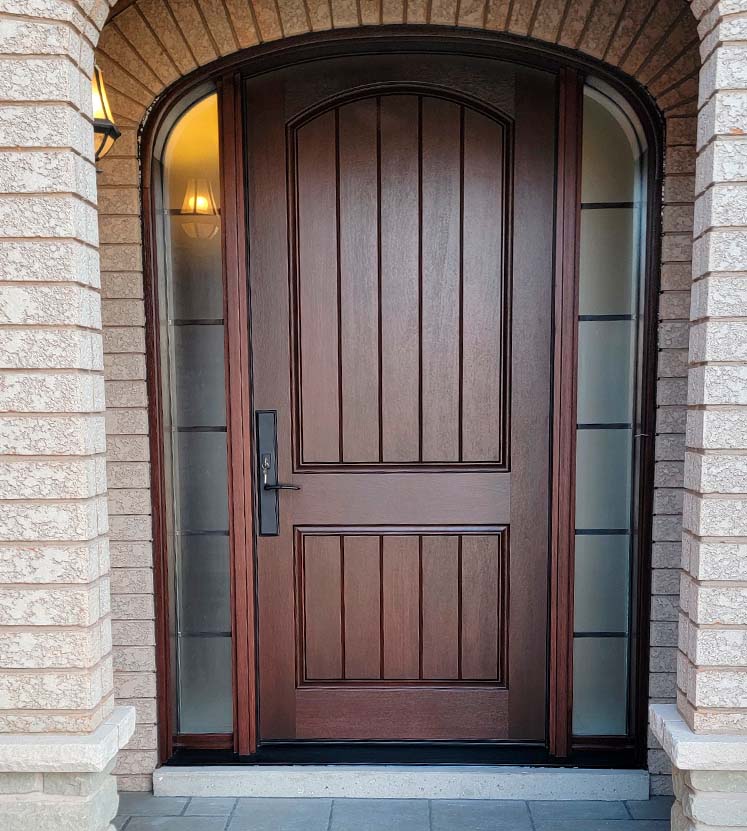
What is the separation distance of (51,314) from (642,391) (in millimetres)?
1793

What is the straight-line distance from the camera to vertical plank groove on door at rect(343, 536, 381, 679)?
93.0 inches

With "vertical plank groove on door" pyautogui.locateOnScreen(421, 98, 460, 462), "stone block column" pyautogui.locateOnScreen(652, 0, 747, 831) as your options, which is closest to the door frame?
"vertical plank groove on door" pyautogui.locateOnScreen(421, 98, 460, 462)

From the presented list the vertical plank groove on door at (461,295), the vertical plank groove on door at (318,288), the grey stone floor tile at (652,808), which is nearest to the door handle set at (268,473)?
the vertical plank groove on door at (318,288)

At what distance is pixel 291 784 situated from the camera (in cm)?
226

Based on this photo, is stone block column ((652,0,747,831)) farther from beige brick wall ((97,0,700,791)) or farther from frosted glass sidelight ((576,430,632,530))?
frosted glass sidelight ((576,430,632,530))

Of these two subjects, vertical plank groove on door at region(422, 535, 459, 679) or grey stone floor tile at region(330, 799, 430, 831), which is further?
vertical plank groove on door at region(422, 535, 459, 679)

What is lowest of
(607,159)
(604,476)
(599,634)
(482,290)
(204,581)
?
(599,634)

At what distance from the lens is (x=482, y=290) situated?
2289 mm

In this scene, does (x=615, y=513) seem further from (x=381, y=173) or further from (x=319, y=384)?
(x=381, y=173)

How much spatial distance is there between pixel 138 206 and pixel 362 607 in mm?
1575

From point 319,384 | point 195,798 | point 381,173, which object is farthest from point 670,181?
point 195,798

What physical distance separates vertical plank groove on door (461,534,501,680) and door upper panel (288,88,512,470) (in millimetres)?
374

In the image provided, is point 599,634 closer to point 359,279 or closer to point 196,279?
point 359,279

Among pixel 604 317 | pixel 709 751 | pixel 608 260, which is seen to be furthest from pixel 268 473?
pixel 709 751
